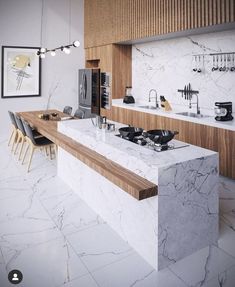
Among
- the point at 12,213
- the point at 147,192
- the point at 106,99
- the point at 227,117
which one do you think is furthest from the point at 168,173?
the point at 106,99

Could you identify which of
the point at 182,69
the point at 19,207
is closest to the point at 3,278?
the point at 19,207

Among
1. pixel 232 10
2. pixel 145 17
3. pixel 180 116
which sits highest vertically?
pixel 145 17

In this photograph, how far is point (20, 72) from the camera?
23.8 feet

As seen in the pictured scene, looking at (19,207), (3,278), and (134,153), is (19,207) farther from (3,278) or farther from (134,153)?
(134,153)

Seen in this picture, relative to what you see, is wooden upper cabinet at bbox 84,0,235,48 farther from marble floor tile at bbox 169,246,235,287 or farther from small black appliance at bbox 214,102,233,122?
marble floor tile at bbox 169,246,235,287

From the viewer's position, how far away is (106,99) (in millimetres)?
7004

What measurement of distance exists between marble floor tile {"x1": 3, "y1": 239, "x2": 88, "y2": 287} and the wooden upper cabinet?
338 cm

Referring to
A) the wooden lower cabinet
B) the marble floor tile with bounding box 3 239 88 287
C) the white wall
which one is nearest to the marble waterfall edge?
the marble floor tile with bounding box 3 239 88 287

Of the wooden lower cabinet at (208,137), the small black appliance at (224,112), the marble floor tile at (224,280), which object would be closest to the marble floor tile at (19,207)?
the marble floor tile at (224,280)

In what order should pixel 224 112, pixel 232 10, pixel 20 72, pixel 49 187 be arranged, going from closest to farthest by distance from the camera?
pixel 232 10 → pixel 49 187 → pixel 224 112 → pixel 20 72

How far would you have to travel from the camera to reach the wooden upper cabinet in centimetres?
402

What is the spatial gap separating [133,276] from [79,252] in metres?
0.55

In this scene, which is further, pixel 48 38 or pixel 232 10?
pixel 48 38

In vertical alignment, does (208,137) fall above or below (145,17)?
below
